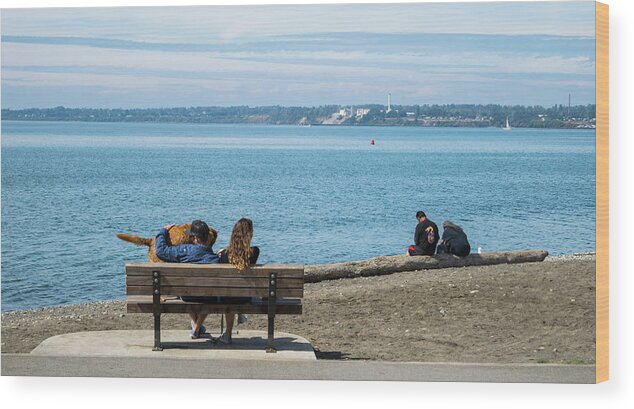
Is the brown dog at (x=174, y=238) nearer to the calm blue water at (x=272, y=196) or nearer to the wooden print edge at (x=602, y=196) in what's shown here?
the wooden print edge at (x=602, y=196)

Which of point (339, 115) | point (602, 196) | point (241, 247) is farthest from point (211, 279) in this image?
point (339, 115)

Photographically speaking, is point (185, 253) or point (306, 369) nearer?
point (306, 369)

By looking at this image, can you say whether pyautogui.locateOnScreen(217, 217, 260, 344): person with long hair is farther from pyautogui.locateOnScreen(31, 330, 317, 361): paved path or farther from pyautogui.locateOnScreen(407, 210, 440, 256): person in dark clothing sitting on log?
pyautogui.locateOnScreen(407, 210, 440, 256): person in dark clothing sitting on log

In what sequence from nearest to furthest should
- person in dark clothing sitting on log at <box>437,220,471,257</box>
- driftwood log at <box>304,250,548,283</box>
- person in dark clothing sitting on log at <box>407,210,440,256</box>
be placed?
driftwood log at <box>304,250,548,283</box>, person in dark clothing sitting on log at <box>437,220,471,257</box>, person in dark clothing sitting on log at <box>407,210,440,256</box>

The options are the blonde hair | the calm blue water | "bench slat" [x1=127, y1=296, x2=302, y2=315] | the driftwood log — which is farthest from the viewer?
the calm blue water

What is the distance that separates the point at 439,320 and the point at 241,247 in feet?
9.56

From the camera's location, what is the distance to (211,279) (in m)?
10.2

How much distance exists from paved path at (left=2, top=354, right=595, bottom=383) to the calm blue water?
2494 mm

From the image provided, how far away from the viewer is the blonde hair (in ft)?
33.3

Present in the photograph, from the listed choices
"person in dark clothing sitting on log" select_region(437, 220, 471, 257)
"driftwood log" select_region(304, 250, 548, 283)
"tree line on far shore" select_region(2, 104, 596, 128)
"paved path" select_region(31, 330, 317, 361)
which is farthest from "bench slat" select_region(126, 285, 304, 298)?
"person in dark clothing sitting on log" select_region(437, 220, 471, 257)

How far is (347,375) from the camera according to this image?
413 inches

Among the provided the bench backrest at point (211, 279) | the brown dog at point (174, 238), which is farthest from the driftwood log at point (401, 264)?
the bench backrest at point (211, 279)

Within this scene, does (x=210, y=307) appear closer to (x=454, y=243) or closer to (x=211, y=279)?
(x=211, y=279)

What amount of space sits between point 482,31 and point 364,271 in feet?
12.6
